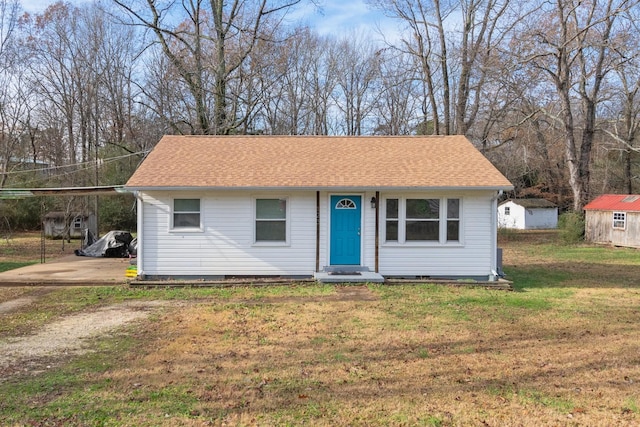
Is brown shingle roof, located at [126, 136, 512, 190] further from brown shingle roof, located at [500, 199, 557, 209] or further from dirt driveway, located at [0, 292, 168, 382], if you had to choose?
brown shingle roof, located at [500, 199, 557, 209]

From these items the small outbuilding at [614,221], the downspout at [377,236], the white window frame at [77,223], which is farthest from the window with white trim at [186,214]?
the small outbuilding at [614,221]

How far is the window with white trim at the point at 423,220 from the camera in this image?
11.9 meters

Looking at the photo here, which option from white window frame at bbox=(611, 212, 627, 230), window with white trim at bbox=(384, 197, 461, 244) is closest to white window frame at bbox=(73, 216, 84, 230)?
window with white trim at bbox=(384, 197, 461, 244)

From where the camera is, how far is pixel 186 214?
1178 centimetres

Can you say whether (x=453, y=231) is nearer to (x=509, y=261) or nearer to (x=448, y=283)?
(x=448, y=283)

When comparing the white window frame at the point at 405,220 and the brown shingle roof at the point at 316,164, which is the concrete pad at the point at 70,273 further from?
the white window frame at the point at 405,220

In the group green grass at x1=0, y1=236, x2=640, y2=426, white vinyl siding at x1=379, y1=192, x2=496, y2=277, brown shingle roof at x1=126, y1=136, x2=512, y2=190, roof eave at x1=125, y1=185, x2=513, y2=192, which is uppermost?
brown shingle roof at x1=126, y1=136, x2=512, y2=190

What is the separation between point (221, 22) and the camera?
24.9 meters

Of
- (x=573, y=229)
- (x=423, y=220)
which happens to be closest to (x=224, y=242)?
(x=423, y=220)

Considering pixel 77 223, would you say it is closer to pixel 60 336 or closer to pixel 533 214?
pixel 60 336

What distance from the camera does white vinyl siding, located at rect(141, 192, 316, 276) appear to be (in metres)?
11.7

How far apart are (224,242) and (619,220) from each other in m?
20.4

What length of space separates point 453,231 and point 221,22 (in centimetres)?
1862

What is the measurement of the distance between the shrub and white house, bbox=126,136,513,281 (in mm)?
15692
